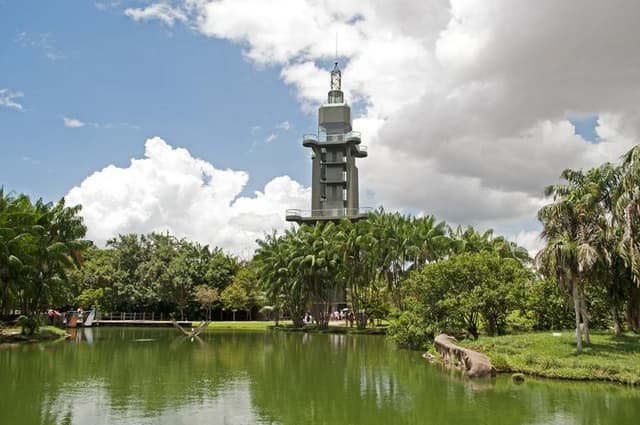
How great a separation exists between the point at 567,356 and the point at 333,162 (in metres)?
46.6

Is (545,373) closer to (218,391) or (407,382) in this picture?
(407,382)

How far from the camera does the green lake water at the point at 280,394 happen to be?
13391mm

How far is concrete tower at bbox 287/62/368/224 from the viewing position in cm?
6444

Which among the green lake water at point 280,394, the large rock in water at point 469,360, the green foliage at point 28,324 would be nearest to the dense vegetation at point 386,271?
the green foliage at point 28,324

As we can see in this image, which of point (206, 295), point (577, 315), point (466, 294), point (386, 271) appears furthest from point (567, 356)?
point (206, 295)

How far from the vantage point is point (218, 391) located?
17.2 m

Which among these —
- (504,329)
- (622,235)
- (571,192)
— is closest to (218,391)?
(571,192)

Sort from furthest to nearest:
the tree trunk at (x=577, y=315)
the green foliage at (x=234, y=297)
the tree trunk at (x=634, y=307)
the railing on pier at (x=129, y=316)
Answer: the railing on pier at (x=129, y=316)
the green foliage at (x=234, y=297)
the tree trunk at (x=634, y=307)
the tree trunk at (x=577, y=315)

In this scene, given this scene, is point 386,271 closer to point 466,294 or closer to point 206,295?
point 466,294

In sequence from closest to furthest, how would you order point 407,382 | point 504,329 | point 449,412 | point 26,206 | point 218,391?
1. point 449,412
2. point 218,391
3. point 407,382
4. point 504,329
5. point 26,206

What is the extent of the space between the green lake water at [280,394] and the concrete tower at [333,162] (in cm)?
3856

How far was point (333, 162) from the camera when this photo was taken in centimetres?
6506

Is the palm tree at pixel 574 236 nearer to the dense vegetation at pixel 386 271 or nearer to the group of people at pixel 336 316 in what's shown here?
the dense vegetation at pixel 386 271

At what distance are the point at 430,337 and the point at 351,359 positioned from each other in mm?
6690
